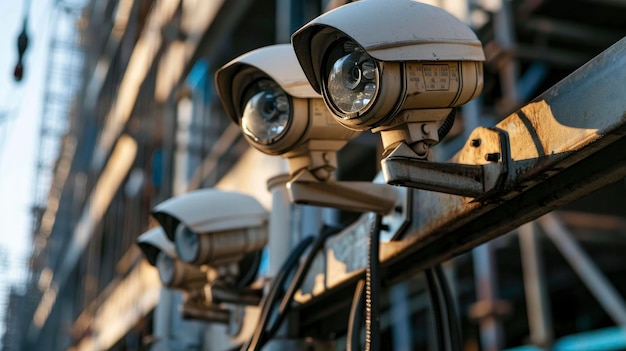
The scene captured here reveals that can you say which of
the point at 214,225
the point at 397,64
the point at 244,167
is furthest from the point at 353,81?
the point at 244,167

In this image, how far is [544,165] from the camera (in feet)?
6.84

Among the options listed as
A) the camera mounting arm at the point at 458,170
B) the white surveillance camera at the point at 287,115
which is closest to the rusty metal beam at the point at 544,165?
the camera mounting arm at the point at 458,170

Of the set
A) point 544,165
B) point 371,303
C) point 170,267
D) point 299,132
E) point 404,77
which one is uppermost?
point 170,267

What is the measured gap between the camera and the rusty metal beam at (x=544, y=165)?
193 cm

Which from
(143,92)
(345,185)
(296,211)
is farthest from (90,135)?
(345,185)

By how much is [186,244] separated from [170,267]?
0.52m

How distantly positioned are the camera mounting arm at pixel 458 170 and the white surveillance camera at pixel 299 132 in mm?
509

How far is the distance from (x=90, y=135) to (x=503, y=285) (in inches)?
392

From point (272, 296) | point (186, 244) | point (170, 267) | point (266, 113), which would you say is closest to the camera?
point (266, 113)

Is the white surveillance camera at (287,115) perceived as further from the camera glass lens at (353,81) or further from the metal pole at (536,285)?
the metal pole at (536,285)

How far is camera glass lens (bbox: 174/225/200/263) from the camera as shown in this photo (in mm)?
3738

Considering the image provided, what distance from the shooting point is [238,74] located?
2875 millimetres

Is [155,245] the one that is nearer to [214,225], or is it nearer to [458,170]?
[214,225]

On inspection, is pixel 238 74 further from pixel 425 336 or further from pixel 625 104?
pixel 425 336
